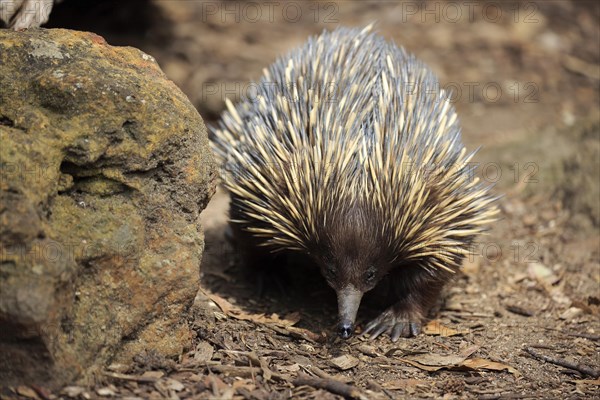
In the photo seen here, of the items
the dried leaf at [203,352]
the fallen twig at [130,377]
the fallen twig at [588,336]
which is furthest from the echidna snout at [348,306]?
the fallen twig at [588,336]

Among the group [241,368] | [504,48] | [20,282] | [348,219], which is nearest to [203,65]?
[504,48]

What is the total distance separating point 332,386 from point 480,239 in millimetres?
3303

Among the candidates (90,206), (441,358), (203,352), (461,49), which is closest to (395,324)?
(441,358)

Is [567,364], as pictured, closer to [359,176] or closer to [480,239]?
[359,176]

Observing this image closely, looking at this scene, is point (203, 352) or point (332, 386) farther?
point (203, 352)

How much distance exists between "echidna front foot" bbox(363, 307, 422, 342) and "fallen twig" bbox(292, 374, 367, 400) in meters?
1.12

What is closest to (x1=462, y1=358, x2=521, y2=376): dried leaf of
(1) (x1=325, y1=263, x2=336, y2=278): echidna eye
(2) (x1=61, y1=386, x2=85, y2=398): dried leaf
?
(1) (x1=325, y1=263, x2=336, y2=278): echidna eye

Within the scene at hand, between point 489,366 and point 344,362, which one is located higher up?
point 489,366

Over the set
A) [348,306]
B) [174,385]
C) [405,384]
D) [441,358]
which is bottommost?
[174,385]

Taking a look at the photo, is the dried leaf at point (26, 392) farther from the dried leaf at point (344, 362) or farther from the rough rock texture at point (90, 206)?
the dried leaf at point (344, 362)

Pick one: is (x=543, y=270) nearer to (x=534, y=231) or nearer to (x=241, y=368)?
(x=534, y=231)

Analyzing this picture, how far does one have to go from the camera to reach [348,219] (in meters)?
4.22

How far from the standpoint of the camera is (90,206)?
362 cm

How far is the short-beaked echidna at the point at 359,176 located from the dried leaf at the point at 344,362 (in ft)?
0.66
